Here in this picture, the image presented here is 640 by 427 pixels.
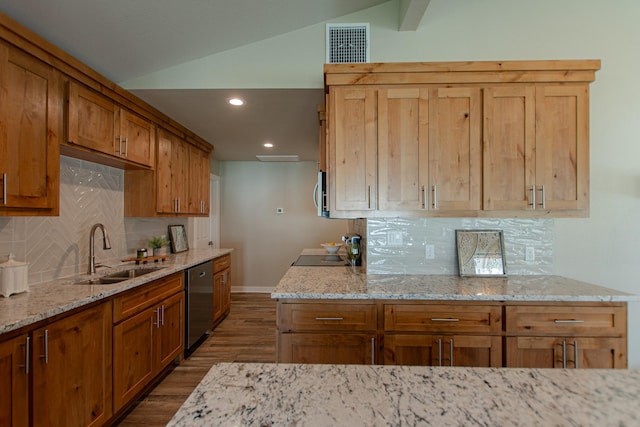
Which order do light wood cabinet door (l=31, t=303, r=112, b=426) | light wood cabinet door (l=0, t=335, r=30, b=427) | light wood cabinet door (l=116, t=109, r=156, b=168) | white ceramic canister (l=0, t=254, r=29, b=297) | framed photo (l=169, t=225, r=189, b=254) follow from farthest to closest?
framed photo (l=169, t=225, r=189, b=254), light wood cabinet door (l=116, t=109, r=156, b=168), white ceramic canister (l=0, t=254, r=29, b=297), light wood cabinet door (l=31, t=303, r=112, b=426), light wood cabinet door (l=0, t=335, r=30, b=427)

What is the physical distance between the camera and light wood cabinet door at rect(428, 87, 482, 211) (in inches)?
77.5

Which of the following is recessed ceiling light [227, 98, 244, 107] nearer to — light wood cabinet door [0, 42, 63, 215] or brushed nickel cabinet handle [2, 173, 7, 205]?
light wood cabinet door [0, 42, 63, 215]

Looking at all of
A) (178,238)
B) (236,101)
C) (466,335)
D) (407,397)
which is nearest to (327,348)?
(466,335)

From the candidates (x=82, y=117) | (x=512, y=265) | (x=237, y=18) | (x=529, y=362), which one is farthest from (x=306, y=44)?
(x=529, y=362)

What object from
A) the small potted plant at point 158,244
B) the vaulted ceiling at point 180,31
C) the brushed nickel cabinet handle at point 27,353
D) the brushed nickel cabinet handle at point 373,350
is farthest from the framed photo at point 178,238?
the brushed nickel cabinet handle at point 373,350

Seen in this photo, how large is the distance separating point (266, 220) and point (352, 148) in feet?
11.7

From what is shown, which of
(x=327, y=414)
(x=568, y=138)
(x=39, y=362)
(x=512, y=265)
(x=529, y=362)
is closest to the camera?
(x=327, y=414)

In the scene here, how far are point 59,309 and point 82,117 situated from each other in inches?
49.3

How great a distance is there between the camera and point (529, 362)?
5.56 ft

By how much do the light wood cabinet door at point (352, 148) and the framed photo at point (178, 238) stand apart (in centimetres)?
256

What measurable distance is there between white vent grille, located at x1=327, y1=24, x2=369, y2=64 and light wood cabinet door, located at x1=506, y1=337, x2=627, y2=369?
7.14 ft

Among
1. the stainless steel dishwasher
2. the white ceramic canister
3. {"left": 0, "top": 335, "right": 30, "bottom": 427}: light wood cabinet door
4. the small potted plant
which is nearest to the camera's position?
{"left": 0, "top": 335, "right": 30, "bottom": 427}: light wood cabinet door

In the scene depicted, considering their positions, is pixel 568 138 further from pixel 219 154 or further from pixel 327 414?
pixel 219 154

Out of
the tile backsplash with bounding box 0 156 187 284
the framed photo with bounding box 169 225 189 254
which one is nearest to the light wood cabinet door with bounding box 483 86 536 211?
the tile backsplash with bounding box 0 156 187 284
